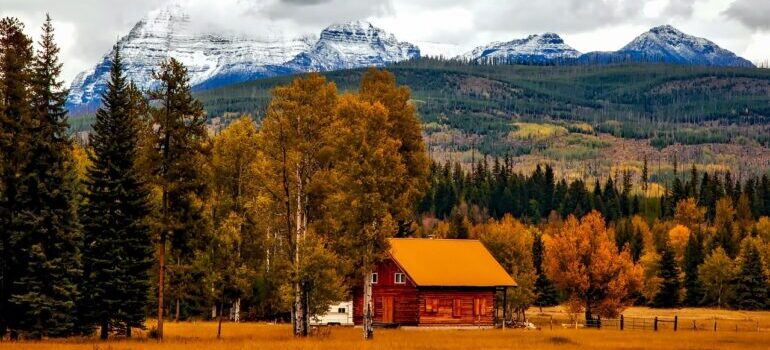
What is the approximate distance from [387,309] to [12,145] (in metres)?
35.0

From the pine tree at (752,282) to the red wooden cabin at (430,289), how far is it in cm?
6131

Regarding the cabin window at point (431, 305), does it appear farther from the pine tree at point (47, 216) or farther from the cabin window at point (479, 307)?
the pine tree at point (47, 216)

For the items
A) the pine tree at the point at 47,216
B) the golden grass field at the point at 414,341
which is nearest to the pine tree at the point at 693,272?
the golden grass field at the point at 414,341

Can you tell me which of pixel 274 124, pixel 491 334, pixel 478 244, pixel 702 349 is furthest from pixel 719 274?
pixel 274 124

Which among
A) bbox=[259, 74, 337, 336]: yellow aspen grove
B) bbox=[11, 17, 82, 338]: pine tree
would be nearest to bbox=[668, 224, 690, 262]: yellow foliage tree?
bbox=[259, 74, 337, 336]: yellow aspen grove

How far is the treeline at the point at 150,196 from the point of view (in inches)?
1850

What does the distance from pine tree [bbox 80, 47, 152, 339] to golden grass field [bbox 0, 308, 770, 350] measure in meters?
2.14

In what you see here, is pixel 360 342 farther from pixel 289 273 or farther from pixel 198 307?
pixel 198 307

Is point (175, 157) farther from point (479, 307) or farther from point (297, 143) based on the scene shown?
point (479, 307)

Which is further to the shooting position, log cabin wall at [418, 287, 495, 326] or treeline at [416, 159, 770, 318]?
treeline at [416, 159, 770, 318]

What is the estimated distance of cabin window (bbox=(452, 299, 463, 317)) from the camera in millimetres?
74000

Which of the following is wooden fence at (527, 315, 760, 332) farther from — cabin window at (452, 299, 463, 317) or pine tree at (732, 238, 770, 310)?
pine tree at (732, 238, 770, 310)

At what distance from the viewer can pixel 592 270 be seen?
7612cm

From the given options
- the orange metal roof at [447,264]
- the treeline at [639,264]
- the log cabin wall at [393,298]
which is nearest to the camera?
the log cabin wall at [393,298]
